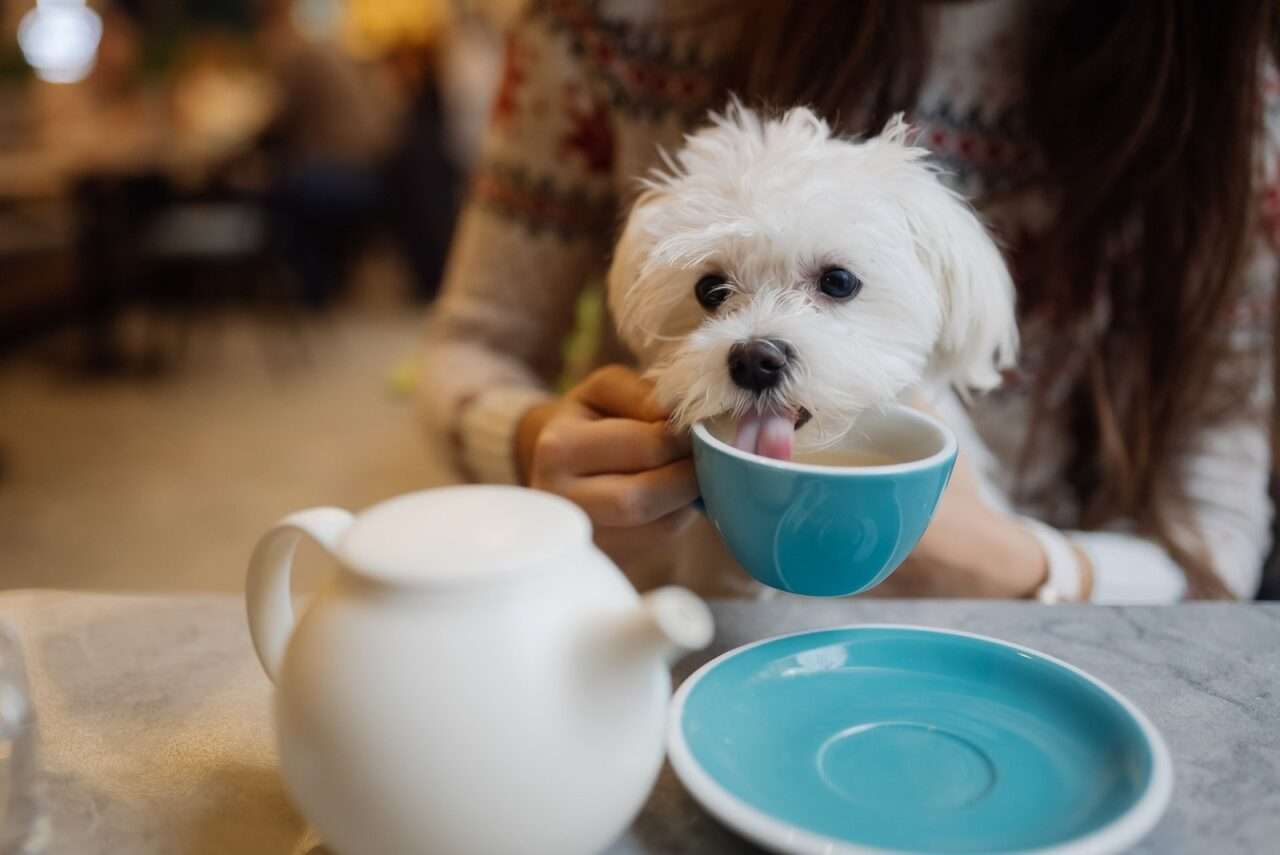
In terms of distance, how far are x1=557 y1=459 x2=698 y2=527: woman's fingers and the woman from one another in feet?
0.34

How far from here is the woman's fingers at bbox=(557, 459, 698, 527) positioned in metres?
0.59

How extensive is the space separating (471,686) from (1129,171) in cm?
81

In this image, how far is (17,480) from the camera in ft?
9.43

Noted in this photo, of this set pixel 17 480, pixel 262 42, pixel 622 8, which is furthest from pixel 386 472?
pixel 262 42

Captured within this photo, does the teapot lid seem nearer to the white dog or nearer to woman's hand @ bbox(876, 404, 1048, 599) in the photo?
the white dog

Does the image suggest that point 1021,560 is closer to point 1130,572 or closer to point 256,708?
point 1130,572

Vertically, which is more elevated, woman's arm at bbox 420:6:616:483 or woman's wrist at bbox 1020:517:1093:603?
woman's arm at bbox 420:6:616:483

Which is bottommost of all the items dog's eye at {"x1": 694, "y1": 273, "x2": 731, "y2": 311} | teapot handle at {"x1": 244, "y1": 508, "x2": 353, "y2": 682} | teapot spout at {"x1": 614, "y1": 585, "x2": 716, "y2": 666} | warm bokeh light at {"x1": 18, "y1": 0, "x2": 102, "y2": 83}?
warm bokeh light at {"x1": 18, "y1": 0, "x2": 102, "y2": 83}

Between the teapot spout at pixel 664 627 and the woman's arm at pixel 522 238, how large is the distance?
609mm

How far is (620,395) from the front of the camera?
683 millimetres

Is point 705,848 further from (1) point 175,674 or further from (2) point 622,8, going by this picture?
(2) point 622,8

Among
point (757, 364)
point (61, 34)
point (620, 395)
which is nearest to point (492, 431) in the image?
point (620, 395)

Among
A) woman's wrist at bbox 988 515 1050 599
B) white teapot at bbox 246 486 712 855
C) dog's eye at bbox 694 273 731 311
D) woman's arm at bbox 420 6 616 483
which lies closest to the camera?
white teapot at bbox 246 486 712 855

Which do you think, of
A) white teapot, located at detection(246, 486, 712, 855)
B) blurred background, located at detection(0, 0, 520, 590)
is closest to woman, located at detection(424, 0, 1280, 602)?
white teapot, located at detection(246, 486, 712, 855)
